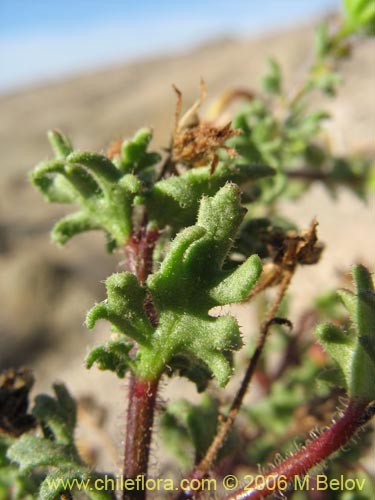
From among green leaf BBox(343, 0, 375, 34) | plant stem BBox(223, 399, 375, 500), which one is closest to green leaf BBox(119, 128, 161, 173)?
plant stem BBox(223, 399, 375, 500)

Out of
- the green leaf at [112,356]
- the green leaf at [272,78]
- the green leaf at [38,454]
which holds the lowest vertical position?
the green leaf at [38,454]

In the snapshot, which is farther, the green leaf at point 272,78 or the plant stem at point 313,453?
the green leaf at point 272,78

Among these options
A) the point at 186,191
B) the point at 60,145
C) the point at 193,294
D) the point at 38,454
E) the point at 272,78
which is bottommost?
the point at 38,454

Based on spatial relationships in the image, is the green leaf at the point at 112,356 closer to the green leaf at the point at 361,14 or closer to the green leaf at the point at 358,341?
the green leaf at the point at 358,341

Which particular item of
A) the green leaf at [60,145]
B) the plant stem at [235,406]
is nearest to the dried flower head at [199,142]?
the green leaf at [60,145]

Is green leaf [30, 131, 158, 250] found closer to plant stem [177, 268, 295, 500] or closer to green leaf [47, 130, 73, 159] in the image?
green leaf [47, 130, 73, 159]

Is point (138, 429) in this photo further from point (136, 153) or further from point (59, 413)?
point (136, 153)

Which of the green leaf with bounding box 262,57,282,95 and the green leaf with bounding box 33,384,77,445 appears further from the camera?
the green leaf with bounding box 262,57,282,95

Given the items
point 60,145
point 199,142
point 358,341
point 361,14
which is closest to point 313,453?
point 358,341

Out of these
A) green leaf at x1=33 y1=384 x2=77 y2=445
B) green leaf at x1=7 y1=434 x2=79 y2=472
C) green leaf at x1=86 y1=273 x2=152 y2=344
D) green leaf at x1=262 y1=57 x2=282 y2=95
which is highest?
green leaf at x1=262 y1=57 x2=282 y2=95
